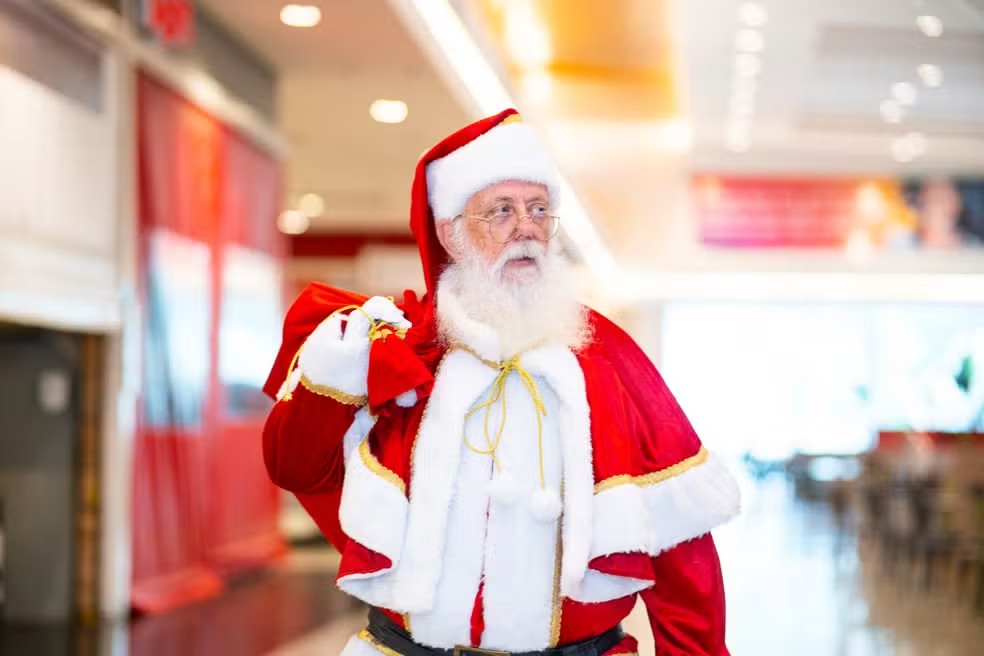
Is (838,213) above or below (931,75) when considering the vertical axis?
below

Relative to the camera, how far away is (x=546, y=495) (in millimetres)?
2131

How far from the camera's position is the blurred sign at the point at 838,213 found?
64.6ft

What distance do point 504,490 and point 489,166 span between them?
1.73 ft

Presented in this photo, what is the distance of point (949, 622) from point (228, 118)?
5.51m

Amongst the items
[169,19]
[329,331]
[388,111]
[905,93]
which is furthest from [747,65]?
[329,331]

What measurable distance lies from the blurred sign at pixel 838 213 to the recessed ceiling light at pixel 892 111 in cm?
341

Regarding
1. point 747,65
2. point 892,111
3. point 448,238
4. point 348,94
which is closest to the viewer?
point 448,238

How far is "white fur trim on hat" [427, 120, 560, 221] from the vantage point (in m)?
2.31

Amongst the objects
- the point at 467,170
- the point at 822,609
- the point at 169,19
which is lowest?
the point at 822,609

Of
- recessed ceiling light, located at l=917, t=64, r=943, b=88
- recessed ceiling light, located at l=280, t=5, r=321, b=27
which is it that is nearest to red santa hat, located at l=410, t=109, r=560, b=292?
recessed ceiling light, located at l=280, t=5, r=321, b=27

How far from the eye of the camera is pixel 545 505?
6.97 feet

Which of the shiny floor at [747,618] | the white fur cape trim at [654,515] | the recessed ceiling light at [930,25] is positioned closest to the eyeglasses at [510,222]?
the white fur cape trim at [654,515]

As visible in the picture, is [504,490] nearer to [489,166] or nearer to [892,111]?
[489,166]

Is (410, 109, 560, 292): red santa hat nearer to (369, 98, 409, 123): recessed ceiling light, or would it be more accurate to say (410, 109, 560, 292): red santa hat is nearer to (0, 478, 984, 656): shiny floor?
(0, 478, 984, 656): shiny floor
